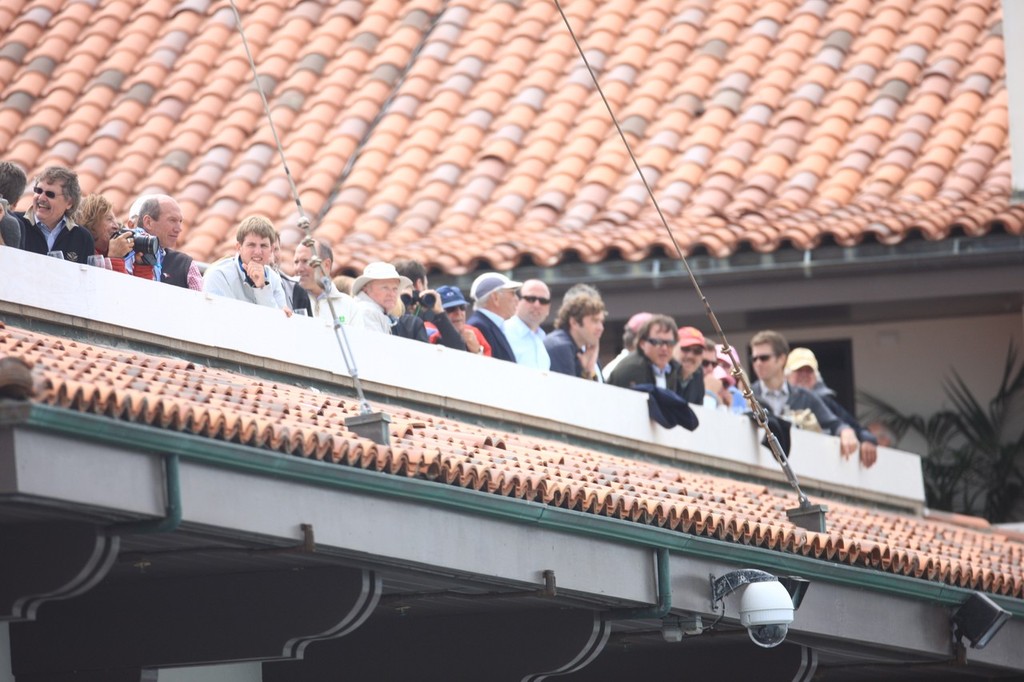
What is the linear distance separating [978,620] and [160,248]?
4.16 meters

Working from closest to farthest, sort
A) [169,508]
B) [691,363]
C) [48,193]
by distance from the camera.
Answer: [169,508], [48,193], [691,363]

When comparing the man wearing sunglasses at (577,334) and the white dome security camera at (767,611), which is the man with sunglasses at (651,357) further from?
the white dome security camera at (767,611)

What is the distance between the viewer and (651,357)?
12.1 meters

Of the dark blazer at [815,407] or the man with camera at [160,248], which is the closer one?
the man with camera at [160,248]

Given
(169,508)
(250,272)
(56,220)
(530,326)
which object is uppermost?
(530,326)

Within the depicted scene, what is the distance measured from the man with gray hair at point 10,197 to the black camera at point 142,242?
606mm

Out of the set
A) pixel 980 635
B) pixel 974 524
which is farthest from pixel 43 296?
pixel 974 524

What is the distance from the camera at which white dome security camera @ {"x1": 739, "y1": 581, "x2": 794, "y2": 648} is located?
8586 millimetres

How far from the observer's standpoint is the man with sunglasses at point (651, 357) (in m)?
12.0

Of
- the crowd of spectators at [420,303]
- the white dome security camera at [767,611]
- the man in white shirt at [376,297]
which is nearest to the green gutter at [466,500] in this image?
the white dome security camera at [767,611]

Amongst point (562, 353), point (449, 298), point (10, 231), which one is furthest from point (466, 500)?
point (562, 353)

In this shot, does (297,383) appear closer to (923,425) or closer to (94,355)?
(94,355)

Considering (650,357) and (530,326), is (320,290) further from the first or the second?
(650,357)

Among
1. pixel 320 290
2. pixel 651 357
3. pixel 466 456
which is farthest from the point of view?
pixel 651 357
